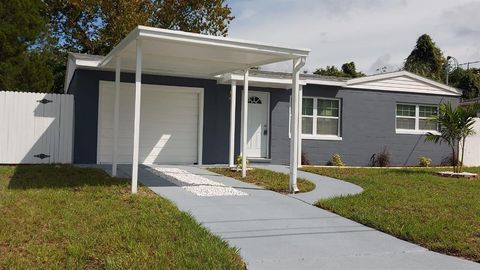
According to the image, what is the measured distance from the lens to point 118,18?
77.7ft

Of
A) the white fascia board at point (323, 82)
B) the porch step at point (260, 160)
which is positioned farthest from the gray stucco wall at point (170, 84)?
the white fascia board at point (323, 82)

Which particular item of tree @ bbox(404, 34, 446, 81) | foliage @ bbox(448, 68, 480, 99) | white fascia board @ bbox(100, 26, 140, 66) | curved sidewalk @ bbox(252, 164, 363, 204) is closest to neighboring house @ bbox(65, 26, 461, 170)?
white fascia board @ bbox(100, 26, 140, 66)

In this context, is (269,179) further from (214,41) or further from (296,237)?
(296,237)

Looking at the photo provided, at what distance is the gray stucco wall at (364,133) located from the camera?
16734 millimetres

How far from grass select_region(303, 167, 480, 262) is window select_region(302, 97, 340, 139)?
15.0ft

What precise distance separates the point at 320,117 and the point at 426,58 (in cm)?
2352

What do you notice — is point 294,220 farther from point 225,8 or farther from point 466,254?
point 225,8

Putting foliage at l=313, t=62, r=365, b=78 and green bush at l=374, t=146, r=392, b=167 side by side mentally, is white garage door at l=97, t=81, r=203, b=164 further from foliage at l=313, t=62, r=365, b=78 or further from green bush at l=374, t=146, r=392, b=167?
foliage at l=313, t=62, r=365, b=78

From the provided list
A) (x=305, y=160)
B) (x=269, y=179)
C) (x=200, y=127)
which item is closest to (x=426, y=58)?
(x=305, y=160)

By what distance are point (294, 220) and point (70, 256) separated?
11.1ft

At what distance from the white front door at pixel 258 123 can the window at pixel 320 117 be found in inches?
57.3

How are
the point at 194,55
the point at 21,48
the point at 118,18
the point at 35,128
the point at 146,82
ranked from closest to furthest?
the point at 194,55
the point at 35,128
the point at 146,82
the point at 21,48
the point at 118,18

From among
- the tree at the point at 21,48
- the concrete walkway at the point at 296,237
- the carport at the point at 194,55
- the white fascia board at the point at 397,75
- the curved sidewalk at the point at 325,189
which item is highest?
the tree at the point at 21,48

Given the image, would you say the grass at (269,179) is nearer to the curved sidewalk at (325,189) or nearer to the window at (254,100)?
the curved sidewalk at (325,189)
